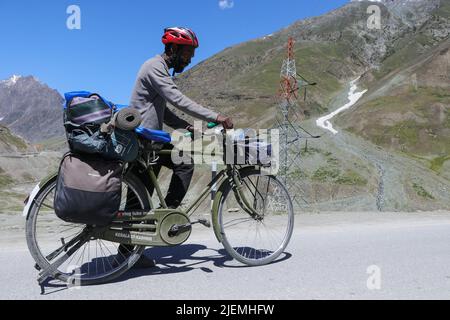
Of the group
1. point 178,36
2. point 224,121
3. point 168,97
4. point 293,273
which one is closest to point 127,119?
point 168,97

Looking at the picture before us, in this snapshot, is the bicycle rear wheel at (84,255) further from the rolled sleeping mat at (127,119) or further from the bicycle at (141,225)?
the rolled sleeping mat at (127,119)

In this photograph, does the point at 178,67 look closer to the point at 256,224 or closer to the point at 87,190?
the point at 87,190

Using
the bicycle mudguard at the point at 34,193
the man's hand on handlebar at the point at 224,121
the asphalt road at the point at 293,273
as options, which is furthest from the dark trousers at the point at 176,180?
the bicycle mudguard at the point at 34,193

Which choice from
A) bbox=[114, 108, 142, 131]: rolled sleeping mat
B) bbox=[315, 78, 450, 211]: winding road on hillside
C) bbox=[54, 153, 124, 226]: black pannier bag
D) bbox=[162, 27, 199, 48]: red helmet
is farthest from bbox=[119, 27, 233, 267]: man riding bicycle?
bbox=[315, 78, 450, 211]: winding road on hillside

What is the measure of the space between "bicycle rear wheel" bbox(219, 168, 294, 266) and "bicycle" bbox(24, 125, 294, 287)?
0.04 ft

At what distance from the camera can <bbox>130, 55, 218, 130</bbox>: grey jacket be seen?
4.75 m

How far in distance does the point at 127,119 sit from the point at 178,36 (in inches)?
47.5

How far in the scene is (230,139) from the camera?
5207mm

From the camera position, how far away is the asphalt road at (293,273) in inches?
162

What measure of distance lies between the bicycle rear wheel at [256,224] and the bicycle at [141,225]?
0.01 m

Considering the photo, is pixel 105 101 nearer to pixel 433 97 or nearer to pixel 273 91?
pixel 433 97

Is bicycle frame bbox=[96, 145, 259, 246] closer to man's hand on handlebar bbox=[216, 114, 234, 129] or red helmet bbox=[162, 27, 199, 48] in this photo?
man's hand on handlebar bbox=[216, 114, 234, 129]
